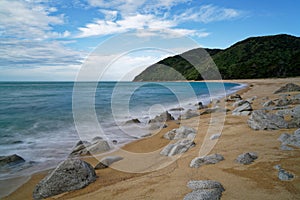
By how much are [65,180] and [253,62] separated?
8382cm

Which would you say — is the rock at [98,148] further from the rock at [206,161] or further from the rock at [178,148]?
the rock at [206,161]

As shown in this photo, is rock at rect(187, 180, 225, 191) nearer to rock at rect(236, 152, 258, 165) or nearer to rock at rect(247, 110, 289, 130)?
rock at rect(236, 152, 258, 165)

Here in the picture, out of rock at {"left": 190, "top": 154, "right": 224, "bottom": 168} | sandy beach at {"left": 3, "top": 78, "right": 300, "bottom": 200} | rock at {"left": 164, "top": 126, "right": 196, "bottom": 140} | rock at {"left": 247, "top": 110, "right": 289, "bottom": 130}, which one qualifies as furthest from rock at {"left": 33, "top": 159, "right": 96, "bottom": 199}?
rock at {"left": 247, "top": 110, "right": 289, "bottom": 130}

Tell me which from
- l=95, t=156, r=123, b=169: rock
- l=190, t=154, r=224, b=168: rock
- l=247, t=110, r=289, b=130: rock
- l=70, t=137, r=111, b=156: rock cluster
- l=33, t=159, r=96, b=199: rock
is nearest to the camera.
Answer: l=33, t=159, r=96, b=199: rock

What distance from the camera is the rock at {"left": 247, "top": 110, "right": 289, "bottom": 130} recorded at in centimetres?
596

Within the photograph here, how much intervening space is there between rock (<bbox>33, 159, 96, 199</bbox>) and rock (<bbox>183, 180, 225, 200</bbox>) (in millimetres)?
2156

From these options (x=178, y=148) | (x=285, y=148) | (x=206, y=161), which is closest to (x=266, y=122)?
(x=285, y=148)

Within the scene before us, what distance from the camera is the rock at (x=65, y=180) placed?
3.90m

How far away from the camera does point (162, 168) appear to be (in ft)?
14.9

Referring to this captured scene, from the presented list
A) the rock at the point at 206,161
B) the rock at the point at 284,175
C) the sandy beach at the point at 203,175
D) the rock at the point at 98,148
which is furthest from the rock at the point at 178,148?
the rock at the point at 284,175

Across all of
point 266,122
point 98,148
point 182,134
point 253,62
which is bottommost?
point 98,148

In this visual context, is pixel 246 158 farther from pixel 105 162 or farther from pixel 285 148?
pixel 105 162

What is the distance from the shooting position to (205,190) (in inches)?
116

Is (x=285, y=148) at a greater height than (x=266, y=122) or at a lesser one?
lesser
